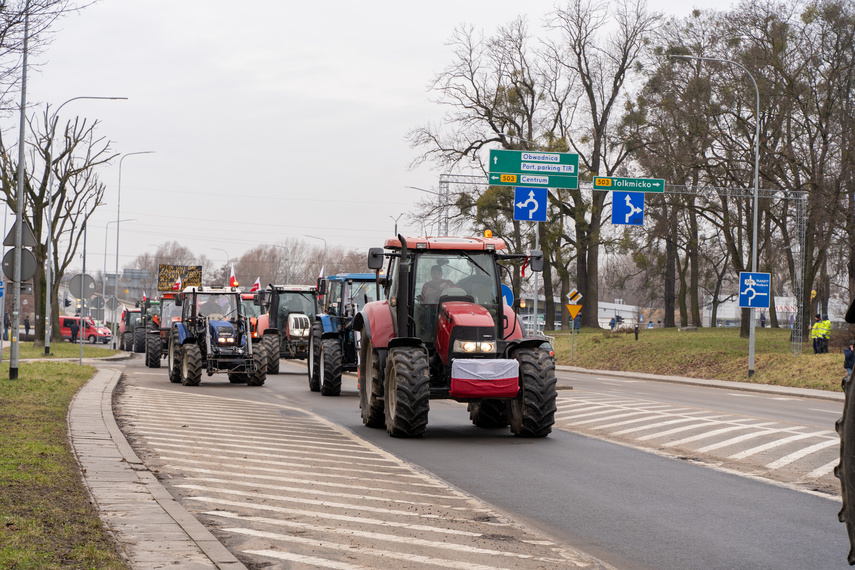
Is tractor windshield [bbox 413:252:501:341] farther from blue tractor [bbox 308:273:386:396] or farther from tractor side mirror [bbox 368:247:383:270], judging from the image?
blue tractor [bbox 308:273:386:396]

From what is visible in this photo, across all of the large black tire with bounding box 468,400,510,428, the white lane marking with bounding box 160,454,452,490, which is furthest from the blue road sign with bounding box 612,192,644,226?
the white lane marking with bounding box 160,454,452,490

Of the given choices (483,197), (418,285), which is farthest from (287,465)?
(483,197)

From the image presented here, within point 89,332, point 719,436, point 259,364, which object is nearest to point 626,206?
point 259,364

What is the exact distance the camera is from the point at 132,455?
1070cm

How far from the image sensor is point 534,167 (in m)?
32.2

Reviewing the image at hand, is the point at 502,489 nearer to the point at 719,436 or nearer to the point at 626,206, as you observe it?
the point at 719,436

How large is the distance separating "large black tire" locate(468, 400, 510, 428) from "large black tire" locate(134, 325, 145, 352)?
118ft

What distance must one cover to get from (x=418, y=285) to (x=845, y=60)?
2813 centimetres

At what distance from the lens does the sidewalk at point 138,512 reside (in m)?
6.18

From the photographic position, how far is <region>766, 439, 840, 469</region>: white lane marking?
11.5m

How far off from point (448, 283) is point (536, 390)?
213cm

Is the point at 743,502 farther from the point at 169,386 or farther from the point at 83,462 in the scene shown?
the point at 169,386

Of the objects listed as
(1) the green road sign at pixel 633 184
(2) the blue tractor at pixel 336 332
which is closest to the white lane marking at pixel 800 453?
(2) the blue tractor at pixel 336 332

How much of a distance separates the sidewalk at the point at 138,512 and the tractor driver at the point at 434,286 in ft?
14.8
